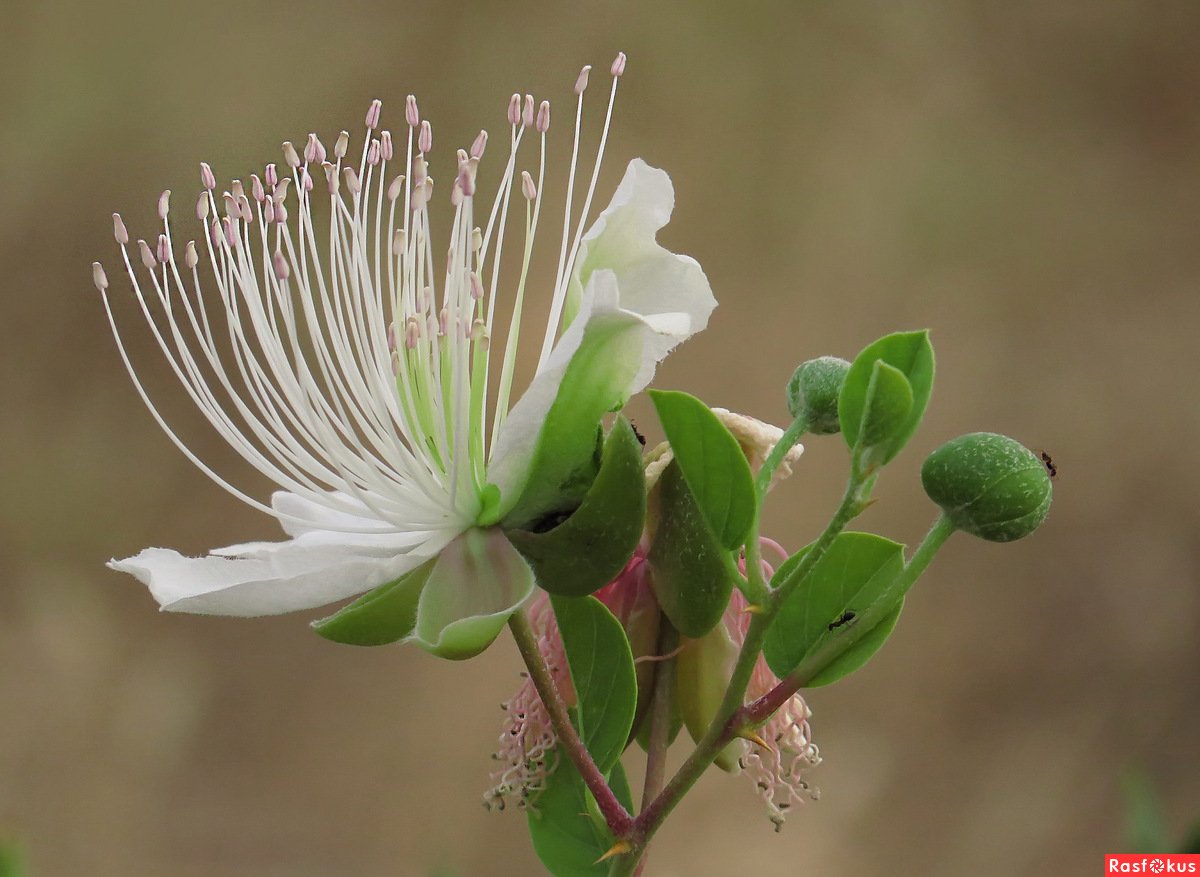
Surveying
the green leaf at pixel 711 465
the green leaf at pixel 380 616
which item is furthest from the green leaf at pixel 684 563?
the green leaf at pixel 380 616

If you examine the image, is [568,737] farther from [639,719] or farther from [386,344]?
[386,344]

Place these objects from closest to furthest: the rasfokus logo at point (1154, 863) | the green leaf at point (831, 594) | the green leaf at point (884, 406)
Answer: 1. the green leaf at point (884, 406)
2. the green leaf at point (831, 594)
3. the rasfokus logo at point (1154, 863)

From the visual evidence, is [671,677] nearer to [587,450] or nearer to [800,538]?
[587,450]

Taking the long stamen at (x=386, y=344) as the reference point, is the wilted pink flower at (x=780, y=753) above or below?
below

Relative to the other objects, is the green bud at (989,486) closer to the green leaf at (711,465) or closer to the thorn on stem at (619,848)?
the green leaf at (711,465)

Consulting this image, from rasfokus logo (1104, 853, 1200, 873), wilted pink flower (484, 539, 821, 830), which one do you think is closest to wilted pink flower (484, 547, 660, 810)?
wilted pink flower (484, 539, 821, 830)

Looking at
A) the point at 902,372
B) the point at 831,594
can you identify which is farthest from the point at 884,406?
the point at 831,594
